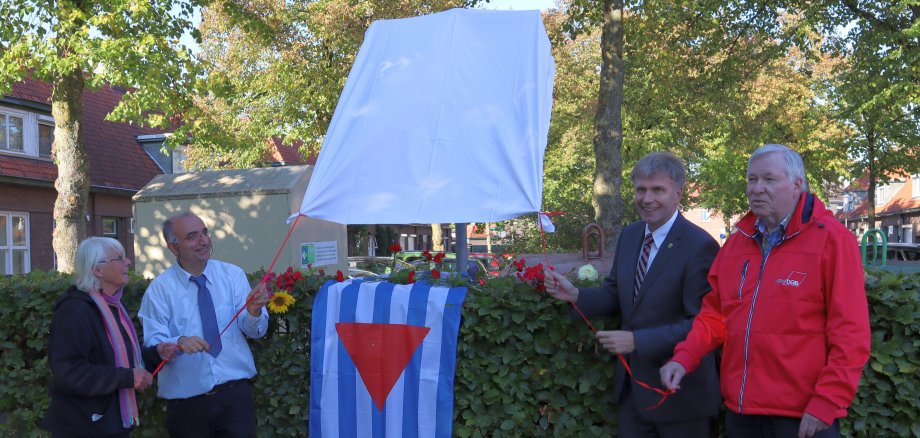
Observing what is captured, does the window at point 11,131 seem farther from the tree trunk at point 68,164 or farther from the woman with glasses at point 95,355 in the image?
the woman with glasses at point 95,355

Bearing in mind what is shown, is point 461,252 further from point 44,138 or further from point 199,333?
point 44,138

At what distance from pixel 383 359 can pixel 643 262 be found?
164 centimetres

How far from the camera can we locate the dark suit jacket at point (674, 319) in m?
3.12

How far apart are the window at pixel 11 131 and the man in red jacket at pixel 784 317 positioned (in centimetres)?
2249

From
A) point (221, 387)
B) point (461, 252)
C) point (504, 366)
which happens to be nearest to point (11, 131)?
point (461, 252)

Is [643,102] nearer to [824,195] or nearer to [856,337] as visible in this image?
[824,195]

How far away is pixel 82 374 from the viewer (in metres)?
3.48

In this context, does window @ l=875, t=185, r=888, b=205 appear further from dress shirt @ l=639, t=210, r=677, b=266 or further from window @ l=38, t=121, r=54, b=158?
dress shirt @ l=639, t=210, r=677, b=266

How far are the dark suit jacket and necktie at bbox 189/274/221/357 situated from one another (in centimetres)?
217

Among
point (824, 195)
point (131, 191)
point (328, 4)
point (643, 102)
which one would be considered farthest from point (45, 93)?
point (824, 195)

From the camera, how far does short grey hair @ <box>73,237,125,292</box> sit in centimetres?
364

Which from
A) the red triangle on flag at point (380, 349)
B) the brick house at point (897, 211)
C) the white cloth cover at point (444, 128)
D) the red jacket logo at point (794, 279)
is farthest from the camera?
the brick house at point (897, 211)

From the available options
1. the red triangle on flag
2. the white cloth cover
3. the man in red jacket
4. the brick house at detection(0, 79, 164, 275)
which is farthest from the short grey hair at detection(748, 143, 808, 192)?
the brick house at detection(0, 79, 164, 275)

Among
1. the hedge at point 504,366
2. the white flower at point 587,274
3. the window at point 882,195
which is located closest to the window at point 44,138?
the hedge at point 504,366
